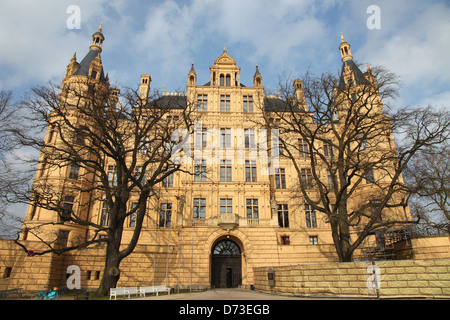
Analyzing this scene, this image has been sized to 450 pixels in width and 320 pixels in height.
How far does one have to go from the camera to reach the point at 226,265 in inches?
1156

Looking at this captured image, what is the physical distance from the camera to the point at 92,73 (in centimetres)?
3816

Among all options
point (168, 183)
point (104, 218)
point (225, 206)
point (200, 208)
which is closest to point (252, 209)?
point (225, 206)

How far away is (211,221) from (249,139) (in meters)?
11.4

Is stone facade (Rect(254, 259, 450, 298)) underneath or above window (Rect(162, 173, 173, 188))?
underneath

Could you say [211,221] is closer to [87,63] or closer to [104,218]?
[104,218]

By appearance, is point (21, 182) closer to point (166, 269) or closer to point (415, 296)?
point (166, 269)

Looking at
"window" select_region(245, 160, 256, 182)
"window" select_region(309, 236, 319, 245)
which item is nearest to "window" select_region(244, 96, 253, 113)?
"window" select_region(245, 160, 256, 182)

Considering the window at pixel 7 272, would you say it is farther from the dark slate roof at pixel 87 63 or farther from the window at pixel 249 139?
the window at pixel 249 139

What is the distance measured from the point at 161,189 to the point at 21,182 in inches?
629

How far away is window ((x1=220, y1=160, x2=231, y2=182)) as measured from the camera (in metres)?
32.8

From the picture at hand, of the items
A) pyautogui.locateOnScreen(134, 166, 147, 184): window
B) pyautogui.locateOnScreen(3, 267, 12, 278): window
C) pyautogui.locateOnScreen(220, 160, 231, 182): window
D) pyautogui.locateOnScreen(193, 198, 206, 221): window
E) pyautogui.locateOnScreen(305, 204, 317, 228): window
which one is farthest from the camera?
pyautogui.locateOnScreen(305, 204, 317, 228): window

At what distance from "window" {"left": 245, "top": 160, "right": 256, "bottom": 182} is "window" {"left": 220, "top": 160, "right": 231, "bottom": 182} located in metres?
2.05

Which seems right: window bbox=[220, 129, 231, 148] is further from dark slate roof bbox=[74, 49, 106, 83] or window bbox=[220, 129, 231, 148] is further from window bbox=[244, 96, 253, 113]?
dark slate roof bbox=[74, 49, 106, 83]
